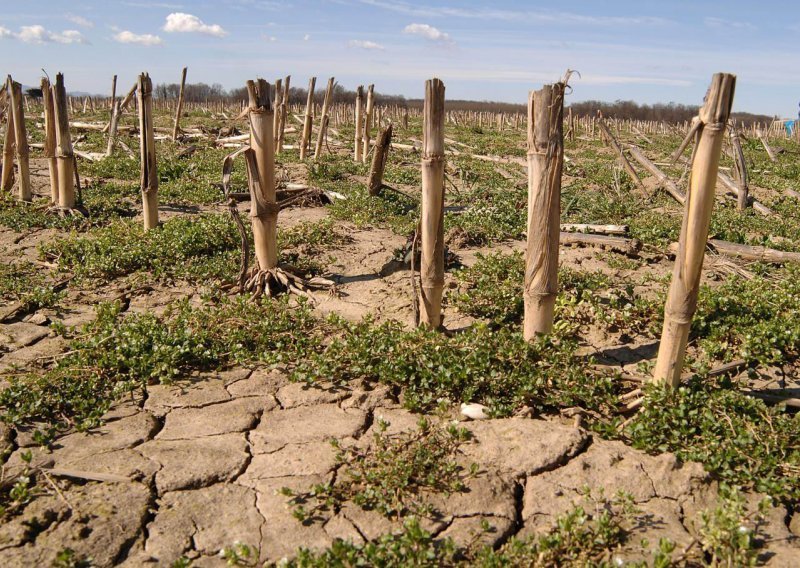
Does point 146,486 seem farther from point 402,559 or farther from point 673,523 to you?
point 673,523

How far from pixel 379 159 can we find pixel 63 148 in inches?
169

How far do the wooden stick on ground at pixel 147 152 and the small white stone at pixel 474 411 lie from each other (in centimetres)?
552

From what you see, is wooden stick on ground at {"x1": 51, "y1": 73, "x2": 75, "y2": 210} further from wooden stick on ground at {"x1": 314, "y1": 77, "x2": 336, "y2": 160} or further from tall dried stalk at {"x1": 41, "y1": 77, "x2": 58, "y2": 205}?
wooden stick on ground at {"x1": 314, "y1": 77, "x2": 336, "y2": 160}

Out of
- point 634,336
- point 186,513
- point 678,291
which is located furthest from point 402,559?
point 634,336

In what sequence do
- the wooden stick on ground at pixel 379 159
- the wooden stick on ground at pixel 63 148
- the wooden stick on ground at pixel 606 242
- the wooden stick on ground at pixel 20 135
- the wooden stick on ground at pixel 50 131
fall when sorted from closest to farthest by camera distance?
1. the wooden stick on ground at pixel 606 242
2. the wooden stick on ground at pixel 63 148
3. the wooden stick on ground at pixel 50 131
4. the wooden stick on ground at pixel 20 135
5. the wooden stick on ground at pixel 379 159

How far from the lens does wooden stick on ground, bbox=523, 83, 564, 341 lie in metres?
4.48

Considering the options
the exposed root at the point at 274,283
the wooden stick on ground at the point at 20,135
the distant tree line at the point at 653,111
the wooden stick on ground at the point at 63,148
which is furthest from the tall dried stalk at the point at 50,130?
the distant tree line at the point at 653,111

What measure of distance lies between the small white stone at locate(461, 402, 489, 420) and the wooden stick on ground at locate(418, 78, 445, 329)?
1.16 m

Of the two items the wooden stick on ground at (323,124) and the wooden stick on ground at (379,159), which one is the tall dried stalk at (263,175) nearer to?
the wooden stick on ground at (379,159)

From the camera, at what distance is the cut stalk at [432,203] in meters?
5.02

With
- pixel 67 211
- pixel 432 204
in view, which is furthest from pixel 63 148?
pixel 432 204

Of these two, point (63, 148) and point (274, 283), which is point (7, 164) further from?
point (274, 283)

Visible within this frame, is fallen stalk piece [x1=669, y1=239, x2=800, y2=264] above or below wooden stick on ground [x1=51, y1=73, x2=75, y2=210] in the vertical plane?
below

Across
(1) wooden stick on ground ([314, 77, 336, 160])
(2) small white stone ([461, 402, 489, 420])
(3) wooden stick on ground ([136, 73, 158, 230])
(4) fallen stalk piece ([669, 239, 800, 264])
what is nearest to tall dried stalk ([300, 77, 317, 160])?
(1) wooden stick on ground ([314, 77, 336, 160])
